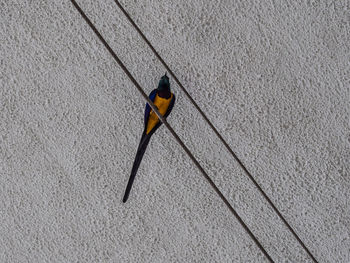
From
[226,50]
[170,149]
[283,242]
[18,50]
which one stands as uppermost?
[18,50]

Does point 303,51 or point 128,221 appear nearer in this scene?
point 303,51

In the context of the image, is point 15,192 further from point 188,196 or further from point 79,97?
point 188,196

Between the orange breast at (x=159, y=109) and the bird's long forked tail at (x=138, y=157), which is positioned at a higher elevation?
the orange breast at (x=159, y=109)

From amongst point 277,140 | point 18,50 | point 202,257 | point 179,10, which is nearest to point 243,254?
point 202,257

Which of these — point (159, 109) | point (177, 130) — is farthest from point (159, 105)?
point (177, 130)

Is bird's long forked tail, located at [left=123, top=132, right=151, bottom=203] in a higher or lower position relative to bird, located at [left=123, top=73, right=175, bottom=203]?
lower

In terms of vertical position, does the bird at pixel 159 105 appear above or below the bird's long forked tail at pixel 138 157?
above

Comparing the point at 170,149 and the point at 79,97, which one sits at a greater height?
the point at 79,97

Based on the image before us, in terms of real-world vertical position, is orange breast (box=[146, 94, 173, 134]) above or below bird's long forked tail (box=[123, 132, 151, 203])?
above
